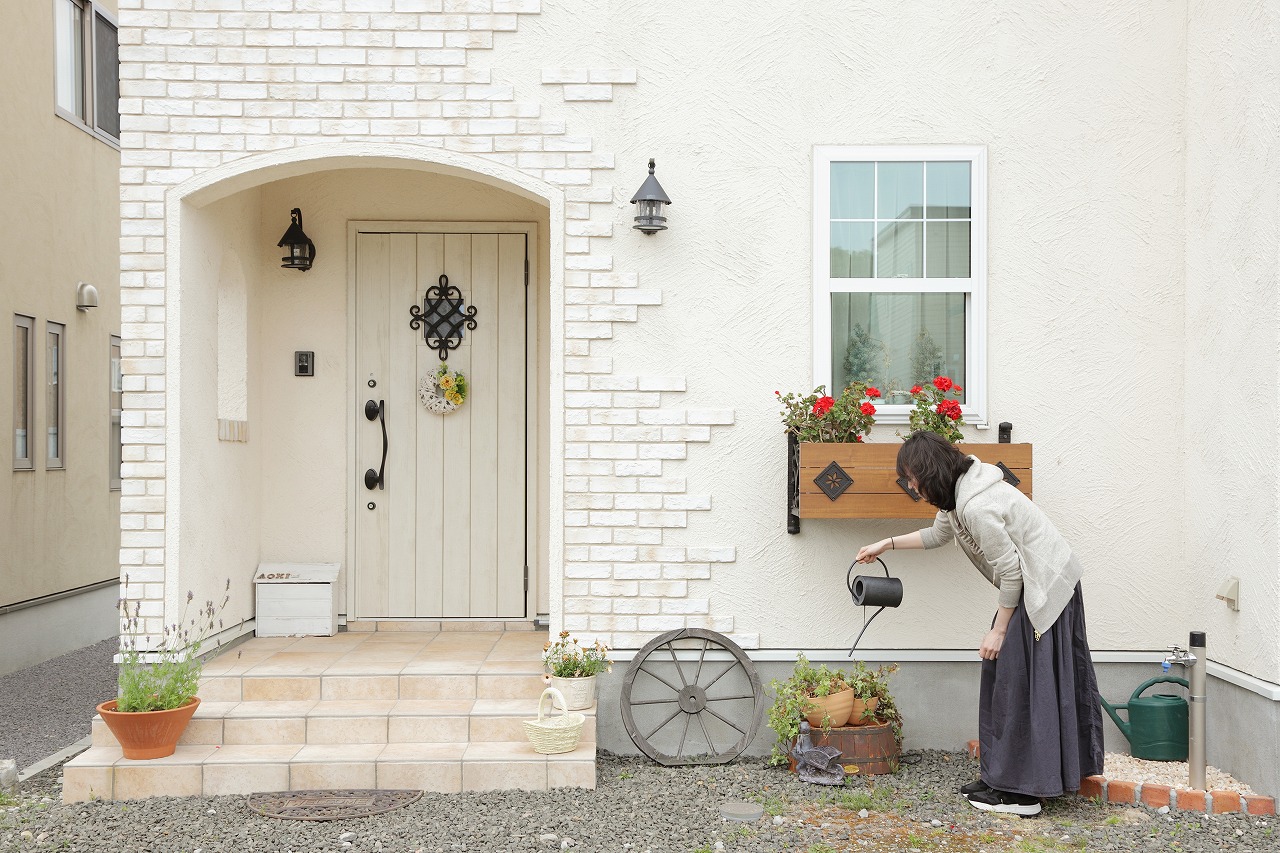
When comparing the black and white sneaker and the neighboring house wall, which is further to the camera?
the neighboring house wall

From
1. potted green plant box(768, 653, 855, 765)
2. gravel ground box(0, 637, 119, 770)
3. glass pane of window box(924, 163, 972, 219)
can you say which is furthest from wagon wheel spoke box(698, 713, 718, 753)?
gravel ground box(0, 637, 119, 770)

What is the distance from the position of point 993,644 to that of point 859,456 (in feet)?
3.31

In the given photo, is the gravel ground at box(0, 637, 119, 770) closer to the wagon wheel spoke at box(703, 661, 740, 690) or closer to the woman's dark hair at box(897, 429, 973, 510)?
the wagon wheel spoke at box(703, 661, 740, 690)

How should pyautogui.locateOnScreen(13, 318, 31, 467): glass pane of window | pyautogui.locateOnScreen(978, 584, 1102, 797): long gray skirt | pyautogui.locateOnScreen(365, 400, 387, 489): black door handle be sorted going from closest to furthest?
pyautogui.locateOnScreen(978, 584, 1102, 797): long gray skirt < pyautogui.locateOnScreen(365, 400, 387, 489): black door handle < pyautogui.locateOnScreen(13, 318, 31, 467): glass pane of window

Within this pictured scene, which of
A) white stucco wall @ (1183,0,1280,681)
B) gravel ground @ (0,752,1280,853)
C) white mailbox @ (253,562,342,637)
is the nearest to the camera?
gravel ground @ (0,752,1280,853)

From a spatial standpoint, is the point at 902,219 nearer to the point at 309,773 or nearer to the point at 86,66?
the point at 309,773

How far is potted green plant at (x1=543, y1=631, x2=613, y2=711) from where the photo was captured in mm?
5223

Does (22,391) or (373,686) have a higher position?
(22,391)

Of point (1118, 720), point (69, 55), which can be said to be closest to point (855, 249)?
point (1118, 720)

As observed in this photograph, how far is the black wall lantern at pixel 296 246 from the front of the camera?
6270 millimetres

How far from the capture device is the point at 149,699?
16.0 feet

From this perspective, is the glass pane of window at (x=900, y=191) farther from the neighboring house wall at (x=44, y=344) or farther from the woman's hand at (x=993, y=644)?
the neighboring house wall at (x=44, y=344)

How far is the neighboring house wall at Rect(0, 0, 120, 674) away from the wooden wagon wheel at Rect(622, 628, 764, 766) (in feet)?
17.6

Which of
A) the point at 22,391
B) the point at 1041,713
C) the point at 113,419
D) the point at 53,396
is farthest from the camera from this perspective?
the point at 113,419
